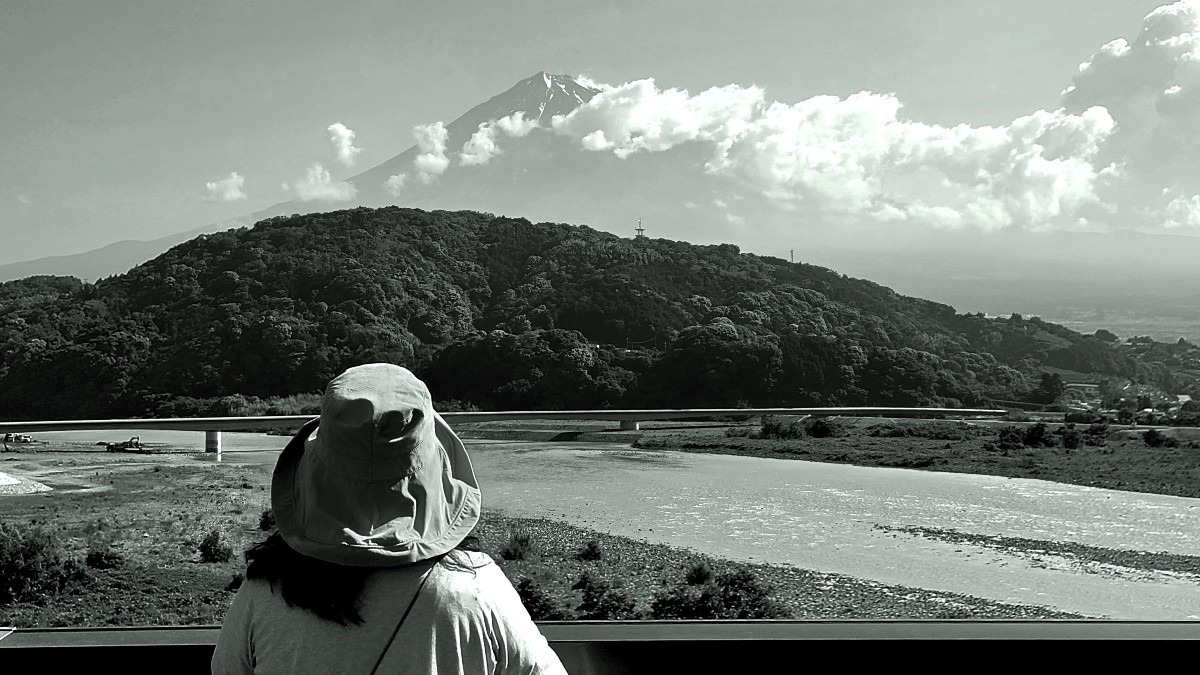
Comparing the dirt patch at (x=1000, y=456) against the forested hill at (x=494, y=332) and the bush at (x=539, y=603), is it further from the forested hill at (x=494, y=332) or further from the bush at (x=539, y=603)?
the bush at (x=539, y=603)

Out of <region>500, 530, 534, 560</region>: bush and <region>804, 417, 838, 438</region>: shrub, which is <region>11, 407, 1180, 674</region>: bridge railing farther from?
<region>804, 417, 838, 438</region>: shrub

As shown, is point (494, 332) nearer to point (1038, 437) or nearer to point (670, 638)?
point (670, 638)

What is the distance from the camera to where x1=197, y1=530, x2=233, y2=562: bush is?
9.07 ft

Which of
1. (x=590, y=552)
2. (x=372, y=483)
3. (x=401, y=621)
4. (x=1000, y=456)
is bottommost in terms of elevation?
(x=590, y=552)

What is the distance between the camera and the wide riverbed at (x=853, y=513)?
2.63 metres

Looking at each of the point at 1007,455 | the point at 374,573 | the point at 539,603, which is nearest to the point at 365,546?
the point at 374,573

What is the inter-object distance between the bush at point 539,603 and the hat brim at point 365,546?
5.76 ft

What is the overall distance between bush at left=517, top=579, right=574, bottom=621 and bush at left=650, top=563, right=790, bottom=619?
0.82 ft

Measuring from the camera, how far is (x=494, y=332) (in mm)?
3020

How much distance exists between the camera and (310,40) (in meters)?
2.97

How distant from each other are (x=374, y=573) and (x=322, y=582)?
0.14 feet

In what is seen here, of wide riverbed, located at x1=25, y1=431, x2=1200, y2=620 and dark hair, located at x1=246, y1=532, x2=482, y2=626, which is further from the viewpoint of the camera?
wide riverbed, located at x1=25, y1=431, x2=1200, y2=620

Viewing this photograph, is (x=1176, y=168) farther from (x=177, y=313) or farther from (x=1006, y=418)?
(x=177, y=313)

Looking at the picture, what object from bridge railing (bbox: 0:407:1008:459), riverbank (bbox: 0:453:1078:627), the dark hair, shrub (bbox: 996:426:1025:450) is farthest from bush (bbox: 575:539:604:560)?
the dark hair
